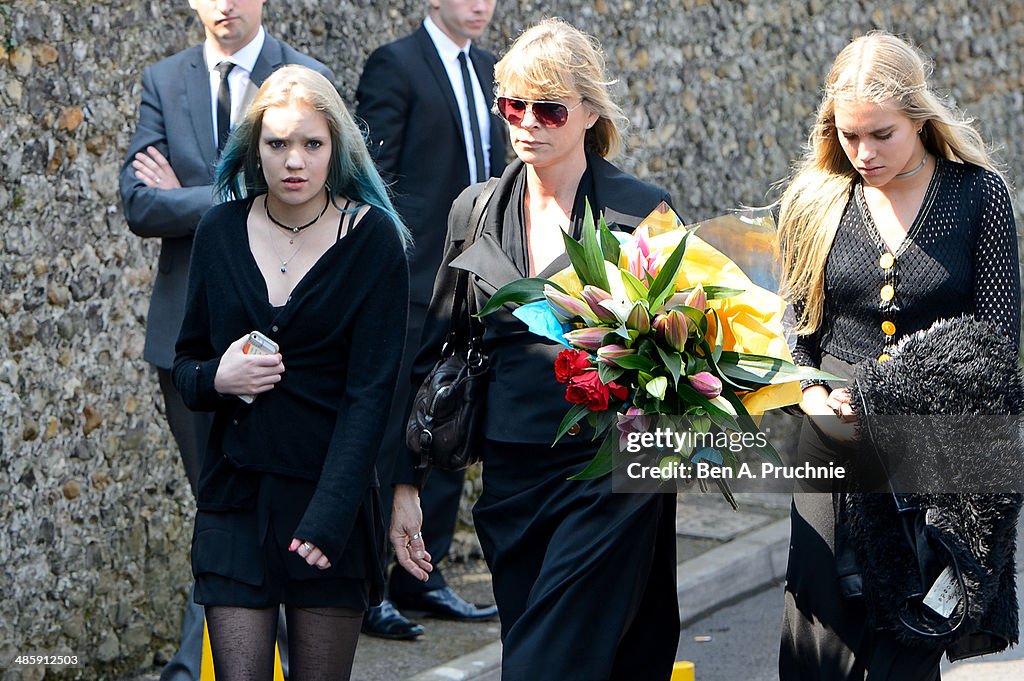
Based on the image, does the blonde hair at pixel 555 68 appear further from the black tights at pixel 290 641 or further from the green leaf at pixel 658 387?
the black tights at pixel 290 641

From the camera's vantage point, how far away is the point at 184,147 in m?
5.08

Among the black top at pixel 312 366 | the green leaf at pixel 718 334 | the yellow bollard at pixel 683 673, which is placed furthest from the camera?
the yellow bollard at pixel 683 673

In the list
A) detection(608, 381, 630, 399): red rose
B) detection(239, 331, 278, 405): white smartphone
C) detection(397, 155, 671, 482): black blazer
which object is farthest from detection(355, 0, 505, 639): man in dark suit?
detection(608, 381, 630, 399): red rose

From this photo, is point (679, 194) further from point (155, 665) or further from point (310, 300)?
point (310, 300)

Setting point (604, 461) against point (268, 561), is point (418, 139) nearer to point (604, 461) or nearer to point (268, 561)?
point (268, 561)

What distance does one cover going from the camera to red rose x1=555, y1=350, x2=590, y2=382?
3.47m

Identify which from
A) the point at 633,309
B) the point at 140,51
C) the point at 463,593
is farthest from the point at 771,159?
the point at 633,309

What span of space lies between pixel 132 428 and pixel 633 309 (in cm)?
285

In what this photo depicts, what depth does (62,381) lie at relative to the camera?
17.6 feet

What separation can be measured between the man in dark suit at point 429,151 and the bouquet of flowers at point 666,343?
2555 millimetres

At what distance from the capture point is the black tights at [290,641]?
371 centimetres

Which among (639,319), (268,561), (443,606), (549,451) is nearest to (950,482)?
(639,319)

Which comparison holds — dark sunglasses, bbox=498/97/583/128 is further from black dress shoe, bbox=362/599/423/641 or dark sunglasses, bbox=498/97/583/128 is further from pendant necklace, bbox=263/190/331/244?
black dress shoe, bbox=362/599/423/641
